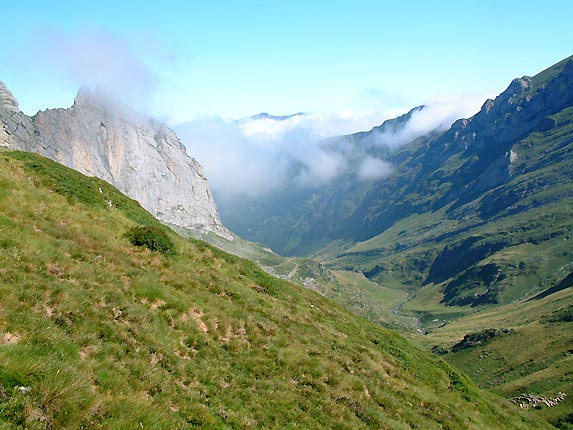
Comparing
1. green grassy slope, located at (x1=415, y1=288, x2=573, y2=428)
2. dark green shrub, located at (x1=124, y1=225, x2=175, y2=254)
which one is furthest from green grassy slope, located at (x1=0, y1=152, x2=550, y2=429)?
green grassy slope, located at (x1=415, y1=288, x2=573, y2=428)

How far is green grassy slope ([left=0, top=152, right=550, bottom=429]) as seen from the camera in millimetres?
12789

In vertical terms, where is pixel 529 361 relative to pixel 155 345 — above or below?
below

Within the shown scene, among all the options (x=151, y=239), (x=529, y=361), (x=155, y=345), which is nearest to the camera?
(x=155, y=345)

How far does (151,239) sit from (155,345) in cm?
1315

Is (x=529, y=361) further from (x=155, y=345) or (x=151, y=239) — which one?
(x=155, y=345)

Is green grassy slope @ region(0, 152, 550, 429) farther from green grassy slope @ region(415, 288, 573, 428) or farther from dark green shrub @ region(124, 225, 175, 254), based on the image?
green grassy slope @ region(415, 288, 573, 428)

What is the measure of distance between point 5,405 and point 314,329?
22.5 meters

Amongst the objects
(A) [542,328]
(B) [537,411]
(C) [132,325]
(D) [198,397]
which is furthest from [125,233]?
(A) [542,328]

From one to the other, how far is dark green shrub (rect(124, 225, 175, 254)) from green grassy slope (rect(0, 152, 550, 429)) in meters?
0.70

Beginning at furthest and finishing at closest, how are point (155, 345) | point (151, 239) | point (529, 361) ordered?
1. point (529, 361)
2. point (151, 239)
3. point (155, 345)

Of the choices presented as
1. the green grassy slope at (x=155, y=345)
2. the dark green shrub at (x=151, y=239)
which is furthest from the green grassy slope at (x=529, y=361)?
the dark green shrub at (x=151, y=239)

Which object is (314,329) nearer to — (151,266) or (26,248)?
(151,266)

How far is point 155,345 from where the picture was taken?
1764cm

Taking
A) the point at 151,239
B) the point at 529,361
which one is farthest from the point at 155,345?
the point at 529,361
